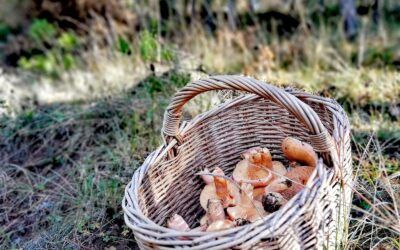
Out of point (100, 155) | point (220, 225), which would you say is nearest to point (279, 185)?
point (220, 225)

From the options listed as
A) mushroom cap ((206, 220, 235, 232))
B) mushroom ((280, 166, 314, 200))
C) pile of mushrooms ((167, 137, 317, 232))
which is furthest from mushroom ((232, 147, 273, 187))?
mushroom cap ((206, 220, 235, 232))

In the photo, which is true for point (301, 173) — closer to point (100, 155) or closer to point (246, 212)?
point (246, 212)

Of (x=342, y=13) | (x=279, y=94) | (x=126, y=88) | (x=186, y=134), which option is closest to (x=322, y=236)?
(x=279, y=94)

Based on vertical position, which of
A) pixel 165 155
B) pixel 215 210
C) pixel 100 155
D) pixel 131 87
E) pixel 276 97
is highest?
pixel 276 97

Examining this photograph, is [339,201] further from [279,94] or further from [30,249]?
[30,249]

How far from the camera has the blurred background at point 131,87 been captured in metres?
2.38

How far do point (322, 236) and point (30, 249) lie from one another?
141 centimetres

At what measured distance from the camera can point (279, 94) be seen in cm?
160

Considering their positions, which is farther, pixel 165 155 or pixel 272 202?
pixel 165 155

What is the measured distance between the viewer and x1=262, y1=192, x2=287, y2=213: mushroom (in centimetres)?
176

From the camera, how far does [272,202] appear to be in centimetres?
176

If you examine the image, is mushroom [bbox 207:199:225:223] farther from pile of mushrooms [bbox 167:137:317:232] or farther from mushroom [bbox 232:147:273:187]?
mushroom [bbox 232:147:273:187]

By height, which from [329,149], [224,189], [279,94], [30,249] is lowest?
[30,249]

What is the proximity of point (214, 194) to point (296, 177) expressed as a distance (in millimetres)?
353
